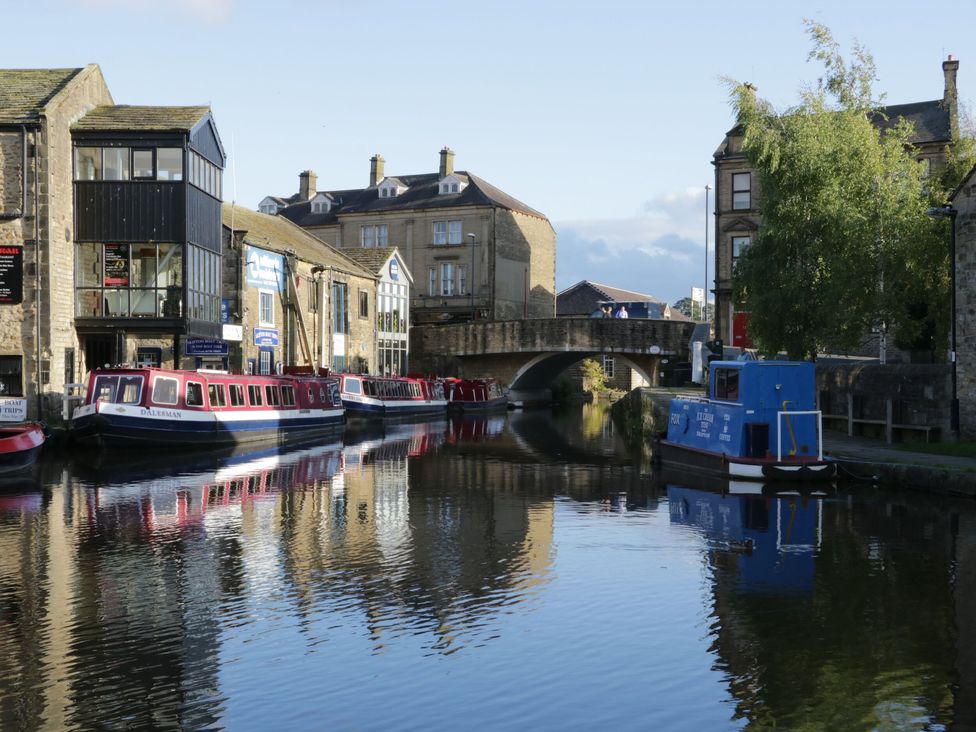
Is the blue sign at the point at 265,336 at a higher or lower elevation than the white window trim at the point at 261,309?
lower

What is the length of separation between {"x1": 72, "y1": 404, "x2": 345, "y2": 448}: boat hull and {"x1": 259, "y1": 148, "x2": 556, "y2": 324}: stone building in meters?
32.1

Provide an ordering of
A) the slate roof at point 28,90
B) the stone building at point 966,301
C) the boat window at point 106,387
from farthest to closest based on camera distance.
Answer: the slate roof at point 28,90
the boat window at point 106,387
the stone building at point 966,301

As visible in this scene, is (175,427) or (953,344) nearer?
(953,344)

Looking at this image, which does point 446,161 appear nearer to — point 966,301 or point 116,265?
point 116,265

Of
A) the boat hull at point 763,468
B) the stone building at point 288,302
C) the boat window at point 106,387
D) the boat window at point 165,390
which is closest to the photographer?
the boat hull at point 763,468

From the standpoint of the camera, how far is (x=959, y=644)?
441 inches

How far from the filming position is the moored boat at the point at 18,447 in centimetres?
2456

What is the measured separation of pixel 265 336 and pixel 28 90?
14212 mm

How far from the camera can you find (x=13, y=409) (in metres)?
30.8

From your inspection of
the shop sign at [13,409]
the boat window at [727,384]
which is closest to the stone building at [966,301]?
the boat window at [727,384]

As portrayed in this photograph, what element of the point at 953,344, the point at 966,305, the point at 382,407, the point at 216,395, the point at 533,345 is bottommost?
the point at 382,407

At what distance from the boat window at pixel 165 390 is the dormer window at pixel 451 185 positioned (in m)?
42.5

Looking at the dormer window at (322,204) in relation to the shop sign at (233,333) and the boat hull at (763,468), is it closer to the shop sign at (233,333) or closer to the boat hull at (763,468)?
the shop sign at (233,333)

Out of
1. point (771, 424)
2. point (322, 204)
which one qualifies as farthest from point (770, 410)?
point (322, 204)
